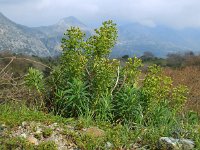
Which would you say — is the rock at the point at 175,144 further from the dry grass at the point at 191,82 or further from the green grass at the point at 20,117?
the dry grass at the point at 191,82

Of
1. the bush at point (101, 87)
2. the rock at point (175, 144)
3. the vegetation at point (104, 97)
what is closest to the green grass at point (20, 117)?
the vegetation at point (104, 97)

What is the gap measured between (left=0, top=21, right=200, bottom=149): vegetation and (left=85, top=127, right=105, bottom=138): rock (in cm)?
11

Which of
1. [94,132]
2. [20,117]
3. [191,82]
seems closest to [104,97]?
[94,132]

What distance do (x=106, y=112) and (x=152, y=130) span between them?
122 cm

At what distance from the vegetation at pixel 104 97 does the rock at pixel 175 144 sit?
16 cm

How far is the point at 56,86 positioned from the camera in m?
8.67

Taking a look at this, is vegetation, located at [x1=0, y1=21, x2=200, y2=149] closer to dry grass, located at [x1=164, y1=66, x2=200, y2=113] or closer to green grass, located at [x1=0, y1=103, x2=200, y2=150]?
green grass, located at [x1=0, y1=103, x2=200, y2=150]

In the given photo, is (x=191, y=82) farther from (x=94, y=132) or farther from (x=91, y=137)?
(x=91, y=137)

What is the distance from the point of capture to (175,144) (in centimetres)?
648

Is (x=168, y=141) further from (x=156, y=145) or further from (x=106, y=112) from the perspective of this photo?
(x=106, y=112)

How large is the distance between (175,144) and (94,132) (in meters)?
1.26

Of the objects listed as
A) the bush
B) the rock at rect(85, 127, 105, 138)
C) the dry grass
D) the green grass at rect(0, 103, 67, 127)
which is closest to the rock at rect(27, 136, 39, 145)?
the green grass at rect(0, 103, 67, 127)

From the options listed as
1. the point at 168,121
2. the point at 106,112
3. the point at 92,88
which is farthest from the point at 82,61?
the point at 168,121

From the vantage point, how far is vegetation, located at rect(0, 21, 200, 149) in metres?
7.15
